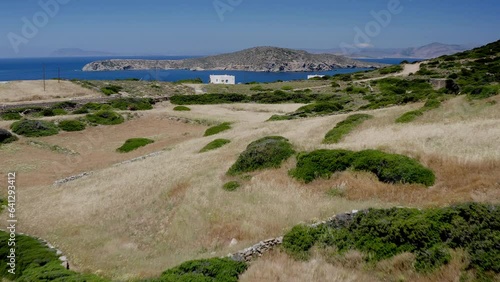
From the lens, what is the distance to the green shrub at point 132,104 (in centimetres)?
5678

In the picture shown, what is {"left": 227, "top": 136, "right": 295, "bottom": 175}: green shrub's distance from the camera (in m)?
19.8

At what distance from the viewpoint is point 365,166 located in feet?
53.0

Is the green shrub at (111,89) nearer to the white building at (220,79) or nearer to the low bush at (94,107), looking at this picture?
the low bush at (94,107)

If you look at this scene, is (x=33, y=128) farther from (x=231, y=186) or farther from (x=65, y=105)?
(x=231, y=186)

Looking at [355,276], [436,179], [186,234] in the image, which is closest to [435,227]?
[355,276]

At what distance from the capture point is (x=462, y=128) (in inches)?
806

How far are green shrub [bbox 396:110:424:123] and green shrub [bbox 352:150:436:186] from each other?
1083cm

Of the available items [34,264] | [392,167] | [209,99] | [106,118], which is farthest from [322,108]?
[34,264]

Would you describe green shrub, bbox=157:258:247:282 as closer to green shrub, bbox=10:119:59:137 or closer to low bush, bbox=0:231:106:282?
low bush, bbox=0:231:106:282

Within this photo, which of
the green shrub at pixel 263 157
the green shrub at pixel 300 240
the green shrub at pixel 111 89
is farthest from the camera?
the green shrub at pixel 111 89

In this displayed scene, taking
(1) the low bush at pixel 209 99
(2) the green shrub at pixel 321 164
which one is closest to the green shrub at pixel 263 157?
(2) the green shrub at pixel 321 164

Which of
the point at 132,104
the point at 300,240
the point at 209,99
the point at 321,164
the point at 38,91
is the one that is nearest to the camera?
the point at 300,240

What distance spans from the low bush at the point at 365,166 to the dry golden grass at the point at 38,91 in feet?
191

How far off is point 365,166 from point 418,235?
6544mm
